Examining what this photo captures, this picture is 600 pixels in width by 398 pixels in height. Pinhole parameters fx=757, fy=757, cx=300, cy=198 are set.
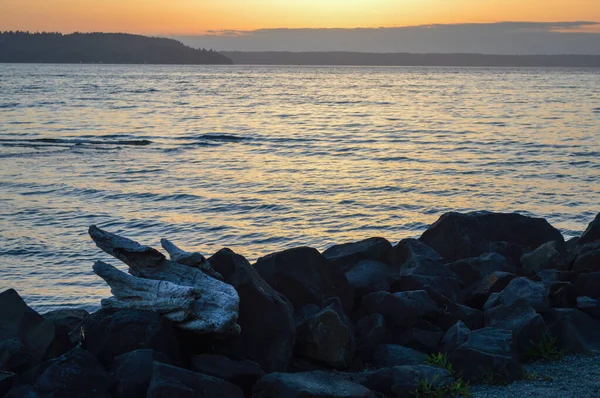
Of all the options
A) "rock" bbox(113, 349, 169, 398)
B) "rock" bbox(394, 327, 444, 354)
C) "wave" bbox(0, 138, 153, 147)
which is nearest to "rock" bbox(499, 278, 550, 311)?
"rock" bbox(394, 327, 444, 354)

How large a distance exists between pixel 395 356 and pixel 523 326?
5.37ft

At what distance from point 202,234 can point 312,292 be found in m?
8.80

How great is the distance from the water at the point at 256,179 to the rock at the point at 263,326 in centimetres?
521

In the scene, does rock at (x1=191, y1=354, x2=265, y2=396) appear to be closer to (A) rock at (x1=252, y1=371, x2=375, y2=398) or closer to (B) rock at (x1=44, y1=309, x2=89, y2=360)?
(A) rock at (x1=252, y1=371, x2=375, y2=398)

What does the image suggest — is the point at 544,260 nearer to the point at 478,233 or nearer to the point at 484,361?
the point at 478,233

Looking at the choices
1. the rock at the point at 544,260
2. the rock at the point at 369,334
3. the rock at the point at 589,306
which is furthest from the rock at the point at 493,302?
the rock at the point at 544,260

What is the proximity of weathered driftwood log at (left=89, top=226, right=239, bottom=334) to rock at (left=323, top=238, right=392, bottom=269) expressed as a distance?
3534 mm

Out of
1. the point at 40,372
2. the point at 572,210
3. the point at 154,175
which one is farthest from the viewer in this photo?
the point at 154,175

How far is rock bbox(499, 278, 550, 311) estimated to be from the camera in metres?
9.80

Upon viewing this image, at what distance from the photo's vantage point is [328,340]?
8.66 metres

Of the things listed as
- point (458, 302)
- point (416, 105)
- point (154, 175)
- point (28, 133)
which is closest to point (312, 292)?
point (458, 302)

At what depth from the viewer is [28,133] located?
142 ft

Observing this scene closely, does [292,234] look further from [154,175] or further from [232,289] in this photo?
[154,175]

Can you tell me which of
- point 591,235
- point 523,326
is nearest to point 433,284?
point 523,326
